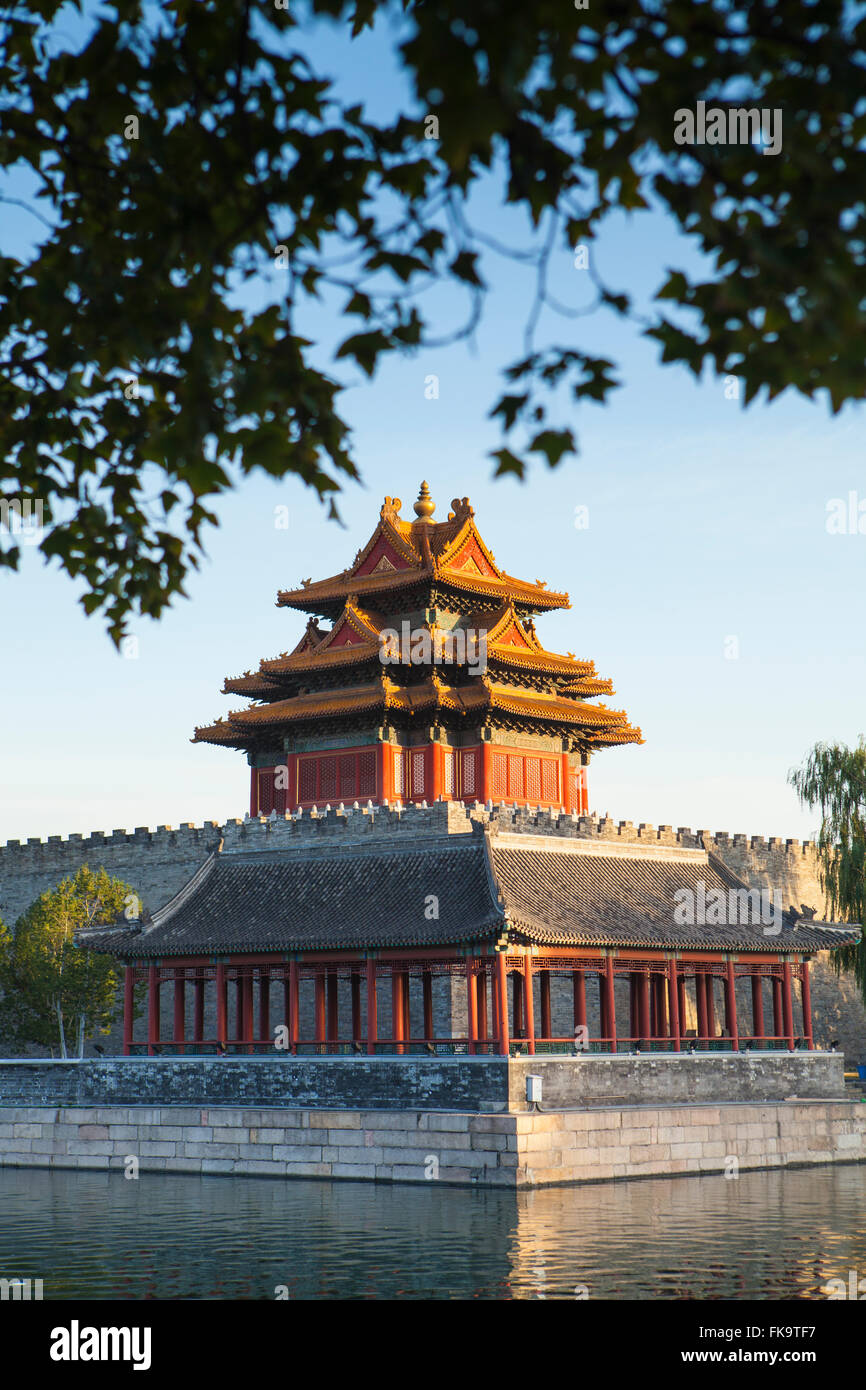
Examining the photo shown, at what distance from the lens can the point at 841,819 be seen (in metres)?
36.7

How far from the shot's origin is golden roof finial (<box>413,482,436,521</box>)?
45.4 m

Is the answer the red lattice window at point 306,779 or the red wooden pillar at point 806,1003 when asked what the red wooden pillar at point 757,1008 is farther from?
the red lattice window at point 306,779

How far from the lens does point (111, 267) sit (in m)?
7.05

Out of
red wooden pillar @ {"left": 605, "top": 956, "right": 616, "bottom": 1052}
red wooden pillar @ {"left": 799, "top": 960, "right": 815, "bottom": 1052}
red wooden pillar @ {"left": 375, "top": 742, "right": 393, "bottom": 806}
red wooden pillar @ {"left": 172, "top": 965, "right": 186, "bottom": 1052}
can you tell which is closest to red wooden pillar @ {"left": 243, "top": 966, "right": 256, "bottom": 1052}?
red wooden pillar @ {"left": 172, "top": 965, "right": 186, "bottom": 1052}

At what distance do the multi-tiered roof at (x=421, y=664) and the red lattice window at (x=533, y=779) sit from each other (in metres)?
0.99

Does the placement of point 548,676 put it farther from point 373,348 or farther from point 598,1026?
point 373,348

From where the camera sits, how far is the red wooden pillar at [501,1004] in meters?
25.5

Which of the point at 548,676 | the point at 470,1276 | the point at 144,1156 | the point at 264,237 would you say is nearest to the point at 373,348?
the point at 264,237

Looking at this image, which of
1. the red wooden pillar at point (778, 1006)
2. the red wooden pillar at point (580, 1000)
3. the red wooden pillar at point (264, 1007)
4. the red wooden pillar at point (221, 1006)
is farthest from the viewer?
the red wooden pillar at point (778, 1006)

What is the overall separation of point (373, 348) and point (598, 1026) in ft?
112

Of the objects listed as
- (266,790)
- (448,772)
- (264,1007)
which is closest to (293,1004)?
(264,1007)

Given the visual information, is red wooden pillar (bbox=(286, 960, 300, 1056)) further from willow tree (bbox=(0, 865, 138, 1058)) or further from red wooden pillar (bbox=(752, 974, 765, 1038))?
willow tree (bbox=(0, 865, 138, 1058))

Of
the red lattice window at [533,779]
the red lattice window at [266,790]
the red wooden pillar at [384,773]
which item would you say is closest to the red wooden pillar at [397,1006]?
the red wooden pillar at [384,773]

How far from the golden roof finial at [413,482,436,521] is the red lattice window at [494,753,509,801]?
7928mm
